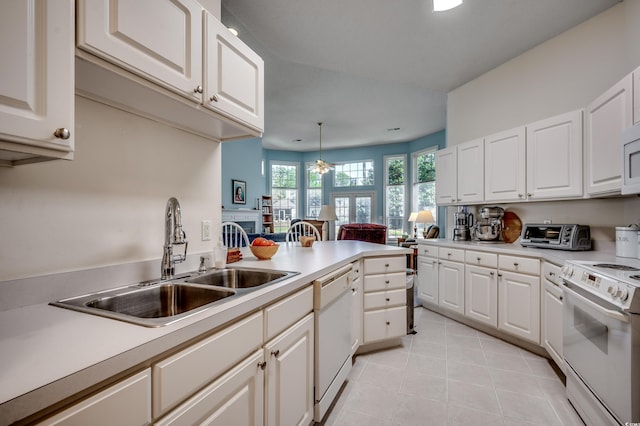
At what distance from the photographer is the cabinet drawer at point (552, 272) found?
209cm

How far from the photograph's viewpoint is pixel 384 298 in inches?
98.0

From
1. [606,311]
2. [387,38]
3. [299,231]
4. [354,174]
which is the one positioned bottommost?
[606,311]

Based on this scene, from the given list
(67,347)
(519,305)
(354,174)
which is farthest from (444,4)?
(354,174)

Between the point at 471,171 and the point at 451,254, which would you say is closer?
the point at 451,254

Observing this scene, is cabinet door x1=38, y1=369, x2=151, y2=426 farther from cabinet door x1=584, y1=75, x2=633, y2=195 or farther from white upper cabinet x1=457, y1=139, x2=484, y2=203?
white upper cabinet x1=457, y1=139, x2=484, y2=203

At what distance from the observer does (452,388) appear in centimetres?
200

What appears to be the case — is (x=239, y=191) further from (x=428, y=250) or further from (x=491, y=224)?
(x=491, y=224)

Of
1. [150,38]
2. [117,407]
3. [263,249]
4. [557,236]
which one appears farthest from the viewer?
[557,236]

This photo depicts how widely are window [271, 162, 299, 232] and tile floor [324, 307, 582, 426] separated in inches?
253

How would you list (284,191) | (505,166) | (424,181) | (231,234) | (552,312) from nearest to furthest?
(552,312) → (231,234) → (505,166) → (424,181) → (284,191)

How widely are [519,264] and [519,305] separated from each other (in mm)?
349

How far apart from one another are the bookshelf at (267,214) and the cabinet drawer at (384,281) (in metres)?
5.33

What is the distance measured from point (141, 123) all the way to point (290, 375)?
4.37 feet

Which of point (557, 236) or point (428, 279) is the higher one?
point (557, 236)
